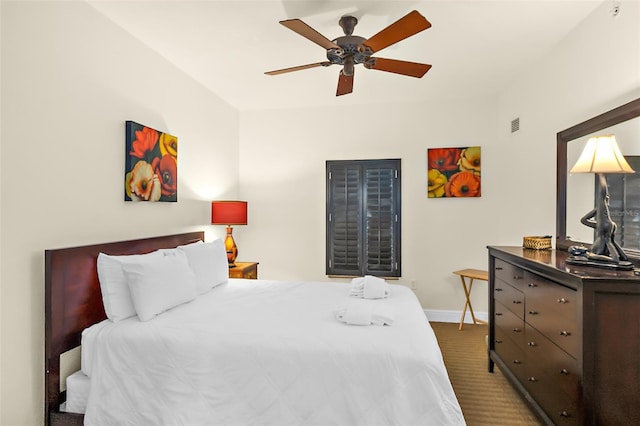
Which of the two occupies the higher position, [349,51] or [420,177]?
[349,51]

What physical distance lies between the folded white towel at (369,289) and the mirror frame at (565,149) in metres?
1.43

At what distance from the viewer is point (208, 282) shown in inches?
114

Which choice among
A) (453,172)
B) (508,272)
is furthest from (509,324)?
(453,172)

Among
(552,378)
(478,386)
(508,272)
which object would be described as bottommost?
(478,386)

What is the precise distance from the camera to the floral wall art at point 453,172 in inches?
165

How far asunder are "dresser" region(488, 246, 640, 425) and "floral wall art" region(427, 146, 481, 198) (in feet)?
6.46

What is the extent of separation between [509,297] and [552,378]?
711 millimetres

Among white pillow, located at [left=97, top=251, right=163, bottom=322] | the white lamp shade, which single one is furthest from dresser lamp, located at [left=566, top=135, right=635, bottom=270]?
white pillow, located at [left=97, top=251, right=163, bottom=322]

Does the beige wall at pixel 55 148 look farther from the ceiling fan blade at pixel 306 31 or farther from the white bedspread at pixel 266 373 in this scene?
the ceiling fan blade at pixel 306 31

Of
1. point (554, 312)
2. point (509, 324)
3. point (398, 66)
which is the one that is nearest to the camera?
point (554, 312)

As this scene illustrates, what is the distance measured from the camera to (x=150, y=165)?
→ 2.92 metres

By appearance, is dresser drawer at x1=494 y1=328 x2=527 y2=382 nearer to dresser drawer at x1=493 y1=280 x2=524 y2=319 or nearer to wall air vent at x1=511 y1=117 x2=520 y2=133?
dresser drawer at x1=493 y1=280 x2=524 y2=319

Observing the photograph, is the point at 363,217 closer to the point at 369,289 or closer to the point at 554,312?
the point at 369,289

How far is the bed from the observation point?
1.65 metres
